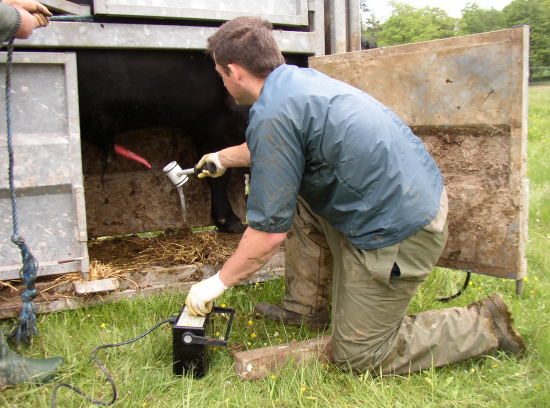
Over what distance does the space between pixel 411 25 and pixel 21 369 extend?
44.4 metres

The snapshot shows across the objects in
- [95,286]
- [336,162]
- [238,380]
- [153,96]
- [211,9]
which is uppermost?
[211,9]

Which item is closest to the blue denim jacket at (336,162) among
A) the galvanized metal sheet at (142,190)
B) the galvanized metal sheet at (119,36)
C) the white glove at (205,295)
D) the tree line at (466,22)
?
the white glove at (205,295)

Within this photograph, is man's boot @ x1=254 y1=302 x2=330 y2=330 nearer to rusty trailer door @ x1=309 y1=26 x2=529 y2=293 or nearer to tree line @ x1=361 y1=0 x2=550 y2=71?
rusty trailer door @ x1=309 y1=26 x2=529 y2=293

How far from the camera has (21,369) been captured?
2018mm

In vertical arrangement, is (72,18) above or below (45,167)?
above

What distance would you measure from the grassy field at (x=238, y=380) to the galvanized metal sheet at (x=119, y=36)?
4.56 ft

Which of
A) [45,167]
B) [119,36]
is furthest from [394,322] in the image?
[119,36]

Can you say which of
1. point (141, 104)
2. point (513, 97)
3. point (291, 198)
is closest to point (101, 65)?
point (141, 104)

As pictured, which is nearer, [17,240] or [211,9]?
[17,240]

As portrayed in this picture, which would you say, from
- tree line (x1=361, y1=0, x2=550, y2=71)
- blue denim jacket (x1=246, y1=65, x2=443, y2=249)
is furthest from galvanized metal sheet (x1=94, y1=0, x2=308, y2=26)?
tree line (x1=361, y1=0, x2=550, y2=71)

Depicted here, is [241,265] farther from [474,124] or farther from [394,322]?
[474,124]

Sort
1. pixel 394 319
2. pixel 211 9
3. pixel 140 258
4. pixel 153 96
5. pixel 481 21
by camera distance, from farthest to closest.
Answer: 1. pixel 481 21
2. pixel 140 258
3. pixel 153 96
4. pixel 211 9
5. pixel 394 319

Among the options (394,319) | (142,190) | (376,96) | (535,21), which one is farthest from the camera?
(535,21)

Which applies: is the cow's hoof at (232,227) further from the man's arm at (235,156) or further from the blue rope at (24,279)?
the blue rope at (24,279)
